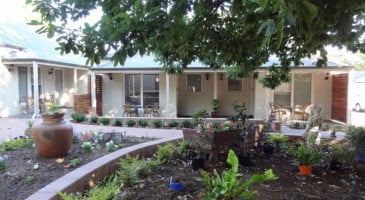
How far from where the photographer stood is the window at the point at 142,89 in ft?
57.0

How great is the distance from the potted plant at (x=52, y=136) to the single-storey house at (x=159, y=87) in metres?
9.00

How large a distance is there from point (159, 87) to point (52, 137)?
11.1 m

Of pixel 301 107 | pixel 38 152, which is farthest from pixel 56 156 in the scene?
pixel 301 107

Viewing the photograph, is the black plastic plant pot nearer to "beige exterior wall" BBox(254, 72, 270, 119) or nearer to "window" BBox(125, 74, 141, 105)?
"beige exterior wall" BBox(254, 72, 270, 119)

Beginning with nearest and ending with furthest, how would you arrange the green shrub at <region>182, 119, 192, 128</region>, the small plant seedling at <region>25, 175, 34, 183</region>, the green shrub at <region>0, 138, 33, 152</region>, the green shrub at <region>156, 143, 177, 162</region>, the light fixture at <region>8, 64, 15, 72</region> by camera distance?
the small plant seedling at <region>25, 175, 34, 183</region> < the green shrub at <region>156, 143, 177, 162</region> < the green shrub at <region>0, 138, 33, 152</region> < the green shrub at <region>182, 119, 192, 128</region> < the light fixture at <region>8, 64, 15, 72</region>

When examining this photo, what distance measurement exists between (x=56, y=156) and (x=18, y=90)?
11.3m

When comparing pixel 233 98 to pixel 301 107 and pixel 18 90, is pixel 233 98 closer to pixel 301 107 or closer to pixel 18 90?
pixel 301 107

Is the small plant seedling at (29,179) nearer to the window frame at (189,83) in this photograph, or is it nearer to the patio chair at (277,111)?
the patio chair at (277,111)

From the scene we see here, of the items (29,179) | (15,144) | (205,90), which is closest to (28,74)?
(205,90)

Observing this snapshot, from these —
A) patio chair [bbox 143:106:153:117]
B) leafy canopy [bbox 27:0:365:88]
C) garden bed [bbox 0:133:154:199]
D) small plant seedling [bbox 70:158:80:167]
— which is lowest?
garden bed [bbox 0:133:154:199]

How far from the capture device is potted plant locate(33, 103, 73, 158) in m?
6.36

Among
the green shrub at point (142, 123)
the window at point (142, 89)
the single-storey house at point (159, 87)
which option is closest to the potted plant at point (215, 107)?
the single-storey house at point (159, 87)

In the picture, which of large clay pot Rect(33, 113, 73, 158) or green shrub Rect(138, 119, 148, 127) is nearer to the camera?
large clay pot Rect(33, 113, 73, 158)

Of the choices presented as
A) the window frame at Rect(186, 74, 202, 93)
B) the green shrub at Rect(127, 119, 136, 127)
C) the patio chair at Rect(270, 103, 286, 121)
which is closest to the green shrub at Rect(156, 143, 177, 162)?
the green shrub at Rect(127, 119, 136, 127)
